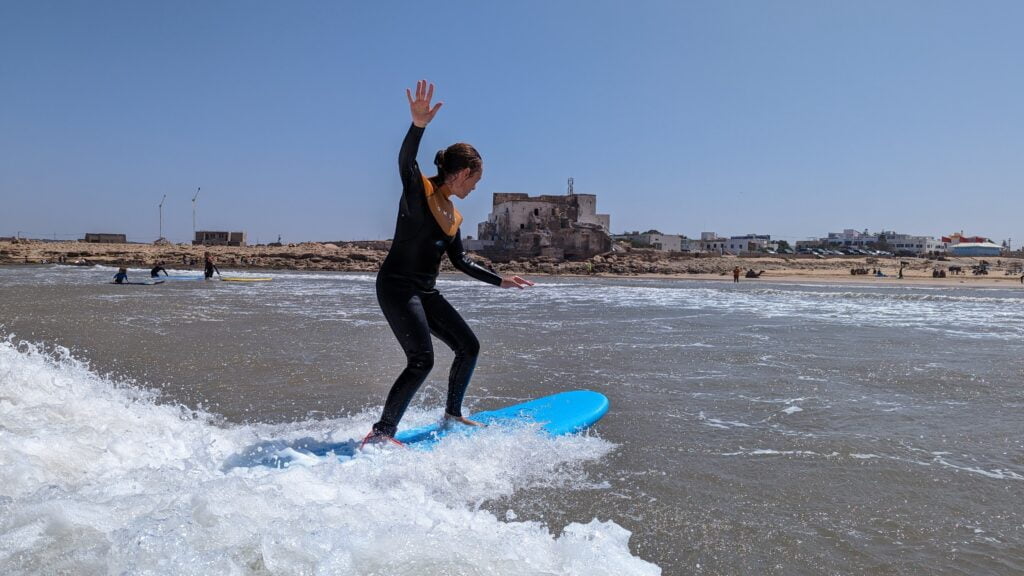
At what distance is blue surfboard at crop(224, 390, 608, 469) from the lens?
325 cm

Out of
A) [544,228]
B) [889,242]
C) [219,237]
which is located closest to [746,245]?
[889,242]

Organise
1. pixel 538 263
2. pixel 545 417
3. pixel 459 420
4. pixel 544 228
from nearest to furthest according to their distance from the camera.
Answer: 1. pixel 459 420
2. pixel 545 417
3. pixel 538 263
4. pixel 544 228

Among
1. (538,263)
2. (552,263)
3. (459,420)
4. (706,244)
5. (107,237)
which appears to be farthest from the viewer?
(706,244)

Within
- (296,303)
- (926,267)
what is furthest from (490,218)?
(296,303)

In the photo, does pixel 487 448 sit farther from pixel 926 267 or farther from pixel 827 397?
pixel 926 267

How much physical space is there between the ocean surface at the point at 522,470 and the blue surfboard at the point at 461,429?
1.8 inches

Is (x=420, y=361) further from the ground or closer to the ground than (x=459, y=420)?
further from the ground

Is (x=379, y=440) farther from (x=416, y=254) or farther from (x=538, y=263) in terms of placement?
(x=538, y=263)

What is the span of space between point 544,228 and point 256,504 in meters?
66.3

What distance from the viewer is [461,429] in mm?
3896

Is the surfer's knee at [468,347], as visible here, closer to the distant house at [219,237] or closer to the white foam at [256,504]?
the white foam at [256,504]

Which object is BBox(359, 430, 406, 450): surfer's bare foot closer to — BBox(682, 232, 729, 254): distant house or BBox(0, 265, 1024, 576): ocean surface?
BBox(0, 265, 1024, 576): ocean surface

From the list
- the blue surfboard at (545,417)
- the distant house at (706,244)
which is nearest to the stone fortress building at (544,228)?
the distant house at (706,244)

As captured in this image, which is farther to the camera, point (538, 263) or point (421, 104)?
point (538, 263)
